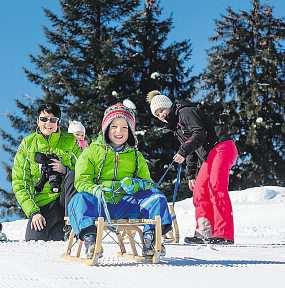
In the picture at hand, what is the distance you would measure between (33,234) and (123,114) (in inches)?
98.5

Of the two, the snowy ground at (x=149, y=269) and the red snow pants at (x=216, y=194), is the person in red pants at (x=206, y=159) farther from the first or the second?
the snowy ground at (x=149, y=269)

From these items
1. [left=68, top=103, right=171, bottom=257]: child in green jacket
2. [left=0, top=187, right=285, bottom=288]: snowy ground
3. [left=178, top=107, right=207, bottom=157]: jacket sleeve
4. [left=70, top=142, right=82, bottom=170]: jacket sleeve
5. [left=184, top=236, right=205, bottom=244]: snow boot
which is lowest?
[left=0, top=187, right=285, bottom=288]: snowy ground

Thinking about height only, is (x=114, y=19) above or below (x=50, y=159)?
above

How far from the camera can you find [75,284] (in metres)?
2.84

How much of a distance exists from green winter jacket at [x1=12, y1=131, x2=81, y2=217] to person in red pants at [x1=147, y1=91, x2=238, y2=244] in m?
1.01

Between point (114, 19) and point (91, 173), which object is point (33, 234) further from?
point (114, 19)

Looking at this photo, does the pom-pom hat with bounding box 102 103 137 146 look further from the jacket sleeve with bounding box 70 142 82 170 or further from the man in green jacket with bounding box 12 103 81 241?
the jacket sleeve with bounding box 70 142 82 170

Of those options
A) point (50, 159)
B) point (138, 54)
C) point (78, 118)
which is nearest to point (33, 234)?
point (50, 159)

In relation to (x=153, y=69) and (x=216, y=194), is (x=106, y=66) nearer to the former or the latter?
(x=153, y=69)

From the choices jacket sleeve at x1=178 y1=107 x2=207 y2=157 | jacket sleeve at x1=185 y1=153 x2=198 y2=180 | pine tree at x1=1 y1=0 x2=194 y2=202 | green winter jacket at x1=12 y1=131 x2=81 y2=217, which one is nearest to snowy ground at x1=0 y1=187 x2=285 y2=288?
green winter jacket at x1=12 y1=131 x2=81 y2=217

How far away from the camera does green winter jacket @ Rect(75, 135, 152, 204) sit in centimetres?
412

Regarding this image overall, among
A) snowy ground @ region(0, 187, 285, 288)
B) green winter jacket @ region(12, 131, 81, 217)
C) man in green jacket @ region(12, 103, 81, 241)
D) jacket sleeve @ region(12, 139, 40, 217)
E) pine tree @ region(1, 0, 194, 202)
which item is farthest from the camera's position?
pine tree @ region(1, 0, 194, 202)

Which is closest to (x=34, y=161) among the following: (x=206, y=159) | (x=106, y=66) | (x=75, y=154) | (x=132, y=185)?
(x=75, y=154)

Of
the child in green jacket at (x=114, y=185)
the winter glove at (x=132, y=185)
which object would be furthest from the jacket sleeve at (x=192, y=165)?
the winter glove at (x=132, y=185)
